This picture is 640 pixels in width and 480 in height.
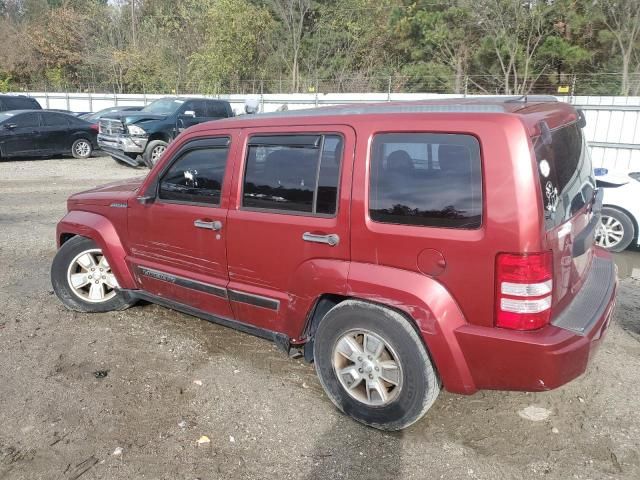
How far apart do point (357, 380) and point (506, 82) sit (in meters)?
30.1

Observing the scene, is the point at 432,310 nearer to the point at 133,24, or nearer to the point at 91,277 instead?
the point at 91,277

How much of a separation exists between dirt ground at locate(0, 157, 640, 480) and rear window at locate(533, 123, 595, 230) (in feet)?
4.19

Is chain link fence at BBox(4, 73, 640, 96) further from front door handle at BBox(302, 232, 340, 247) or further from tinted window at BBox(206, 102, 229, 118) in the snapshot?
front door handle at BBox(302, 232, 340, 247)

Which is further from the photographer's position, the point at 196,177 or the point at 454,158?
the point at 196,177

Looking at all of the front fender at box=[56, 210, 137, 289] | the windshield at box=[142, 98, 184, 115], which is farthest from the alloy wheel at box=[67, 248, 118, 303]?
the windshield at box=[142, 98, 184, 115]

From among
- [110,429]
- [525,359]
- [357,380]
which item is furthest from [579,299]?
[110,429]

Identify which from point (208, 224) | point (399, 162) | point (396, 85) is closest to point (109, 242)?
point (208, 224)

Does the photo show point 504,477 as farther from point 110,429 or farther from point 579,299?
point 110,429

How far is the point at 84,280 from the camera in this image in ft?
15.7

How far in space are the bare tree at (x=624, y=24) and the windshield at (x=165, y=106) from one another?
21.5 m

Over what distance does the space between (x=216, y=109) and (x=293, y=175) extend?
551 inches

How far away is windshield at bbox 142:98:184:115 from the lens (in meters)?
15.4

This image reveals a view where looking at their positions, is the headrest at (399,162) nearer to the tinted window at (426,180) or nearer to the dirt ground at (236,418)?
the tinted window at (426,180)

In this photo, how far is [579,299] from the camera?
3096 mm
